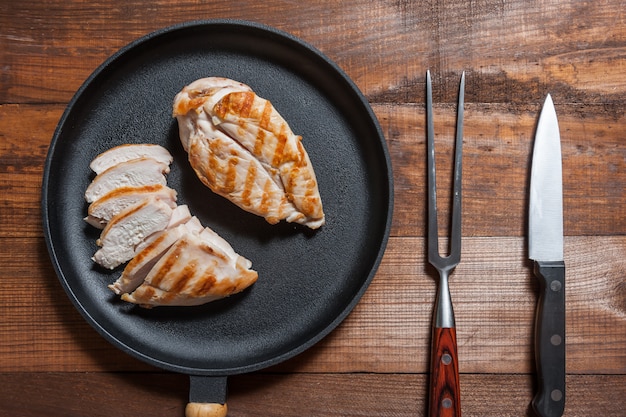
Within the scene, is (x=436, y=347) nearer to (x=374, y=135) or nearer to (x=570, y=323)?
(x=570, y=323)

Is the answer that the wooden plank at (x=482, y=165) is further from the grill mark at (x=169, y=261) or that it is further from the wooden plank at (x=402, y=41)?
the grill mark at (x=169, y=261)

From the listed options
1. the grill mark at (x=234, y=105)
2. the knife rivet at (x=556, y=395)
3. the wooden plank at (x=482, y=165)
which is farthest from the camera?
the wooden plank at (x=482, y=165)

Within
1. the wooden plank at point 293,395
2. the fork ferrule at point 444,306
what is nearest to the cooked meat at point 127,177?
the wooden plank at point 293,395

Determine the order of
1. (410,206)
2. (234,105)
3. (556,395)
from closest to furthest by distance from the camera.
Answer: (234,105), (556,395), (410,206)

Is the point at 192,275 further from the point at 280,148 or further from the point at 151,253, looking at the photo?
the point at 280,148

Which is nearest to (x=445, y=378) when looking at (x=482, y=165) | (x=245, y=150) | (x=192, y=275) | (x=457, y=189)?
(x=457, y=189)

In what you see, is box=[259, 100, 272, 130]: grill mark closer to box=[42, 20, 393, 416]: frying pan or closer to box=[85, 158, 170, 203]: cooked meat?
box=[42, 20, 393, 416]: frying pan
